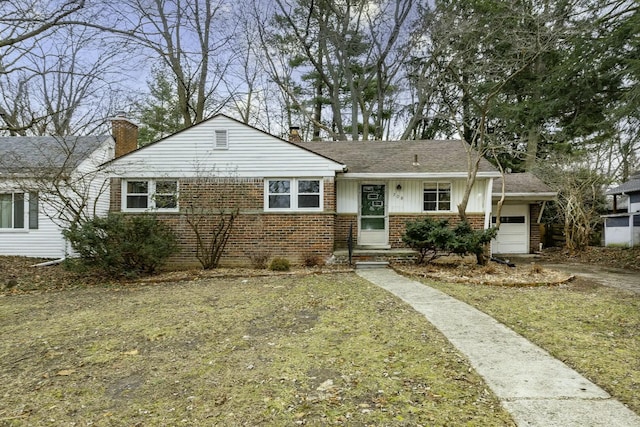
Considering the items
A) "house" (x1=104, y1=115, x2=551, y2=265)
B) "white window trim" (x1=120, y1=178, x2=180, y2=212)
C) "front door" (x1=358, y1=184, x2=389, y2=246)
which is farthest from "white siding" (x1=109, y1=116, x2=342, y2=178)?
"front door" (x1=358, y1=184, x2=389, y2=246)

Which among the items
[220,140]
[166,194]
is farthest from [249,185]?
[166,194]

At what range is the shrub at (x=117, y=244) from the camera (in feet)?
30.3

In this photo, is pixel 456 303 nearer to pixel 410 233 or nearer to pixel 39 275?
pixel 410 233

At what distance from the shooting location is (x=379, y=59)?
2309 cm

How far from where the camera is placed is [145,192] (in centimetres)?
1165

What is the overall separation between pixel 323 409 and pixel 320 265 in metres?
7.78

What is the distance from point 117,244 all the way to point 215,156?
367 cm

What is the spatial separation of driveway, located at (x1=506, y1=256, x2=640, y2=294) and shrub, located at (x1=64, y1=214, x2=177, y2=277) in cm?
1055

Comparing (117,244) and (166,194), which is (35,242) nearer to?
(166,194)

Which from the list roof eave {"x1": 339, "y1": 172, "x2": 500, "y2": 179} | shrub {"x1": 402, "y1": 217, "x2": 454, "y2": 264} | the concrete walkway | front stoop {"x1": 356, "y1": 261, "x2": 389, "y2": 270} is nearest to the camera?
the concrete walkway

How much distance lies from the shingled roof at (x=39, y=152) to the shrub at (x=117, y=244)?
11.7 feet

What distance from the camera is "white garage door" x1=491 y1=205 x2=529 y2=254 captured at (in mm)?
14984

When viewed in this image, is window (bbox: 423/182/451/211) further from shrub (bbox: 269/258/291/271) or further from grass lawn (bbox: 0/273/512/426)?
grass lawn (bbox: 0/273/512/426)

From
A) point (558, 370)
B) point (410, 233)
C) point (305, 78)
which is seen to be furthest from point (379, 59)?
point (558, 370)
